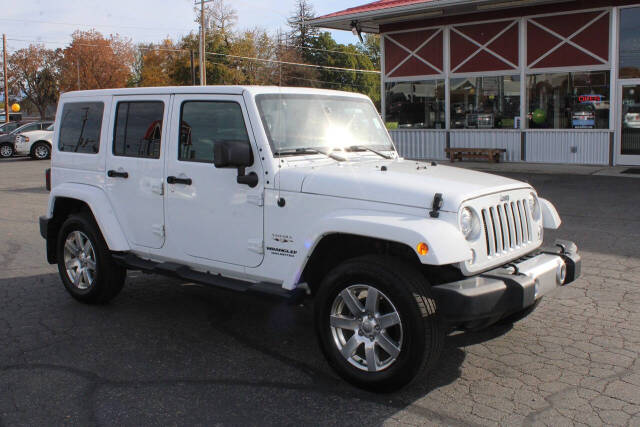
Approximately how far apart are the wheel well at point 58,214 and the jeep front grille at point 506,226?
371 cm

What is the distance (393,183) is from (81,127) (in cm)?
330

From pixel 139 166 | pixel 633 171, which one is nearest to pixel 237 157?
pixel 139 166

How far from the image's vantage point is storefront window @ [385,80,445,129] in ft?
66.8

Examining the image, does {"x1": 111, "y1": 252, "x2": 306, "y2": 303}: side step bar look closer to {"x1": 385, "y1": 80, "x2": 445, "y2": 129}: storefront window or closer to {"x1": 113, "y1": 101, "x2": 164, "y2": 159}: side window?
{"x1": 113, "y1": 101, "x2": 164, "y2": 159}: side window

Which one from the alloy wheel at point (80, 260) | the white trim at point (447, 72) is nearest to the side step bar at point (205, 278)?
the alloy wheel at point (80, 260)

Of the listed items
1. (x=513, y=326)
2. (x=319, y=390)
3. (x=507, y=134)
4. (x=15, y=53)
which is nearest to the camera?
(x=319, y=390)

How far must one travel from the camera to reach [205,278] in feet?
16.2

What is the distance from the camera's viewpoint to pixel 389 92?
2141 cm

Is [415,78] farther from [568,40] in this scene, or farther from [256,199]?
[256,199]

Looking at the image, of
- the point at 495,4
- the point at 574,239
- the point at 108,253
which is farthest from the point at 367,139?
the point at 495,4

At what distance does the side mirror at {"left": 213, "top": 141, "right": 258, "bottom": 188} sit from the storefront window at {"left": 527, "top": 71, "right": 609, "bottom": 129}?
1488cm

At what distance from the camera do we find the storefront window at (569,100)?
674 inches

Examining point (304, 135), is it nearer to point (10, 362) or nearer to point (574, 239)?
point (10, 362)

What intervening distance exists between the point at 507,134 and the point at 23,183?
13.3 metres
